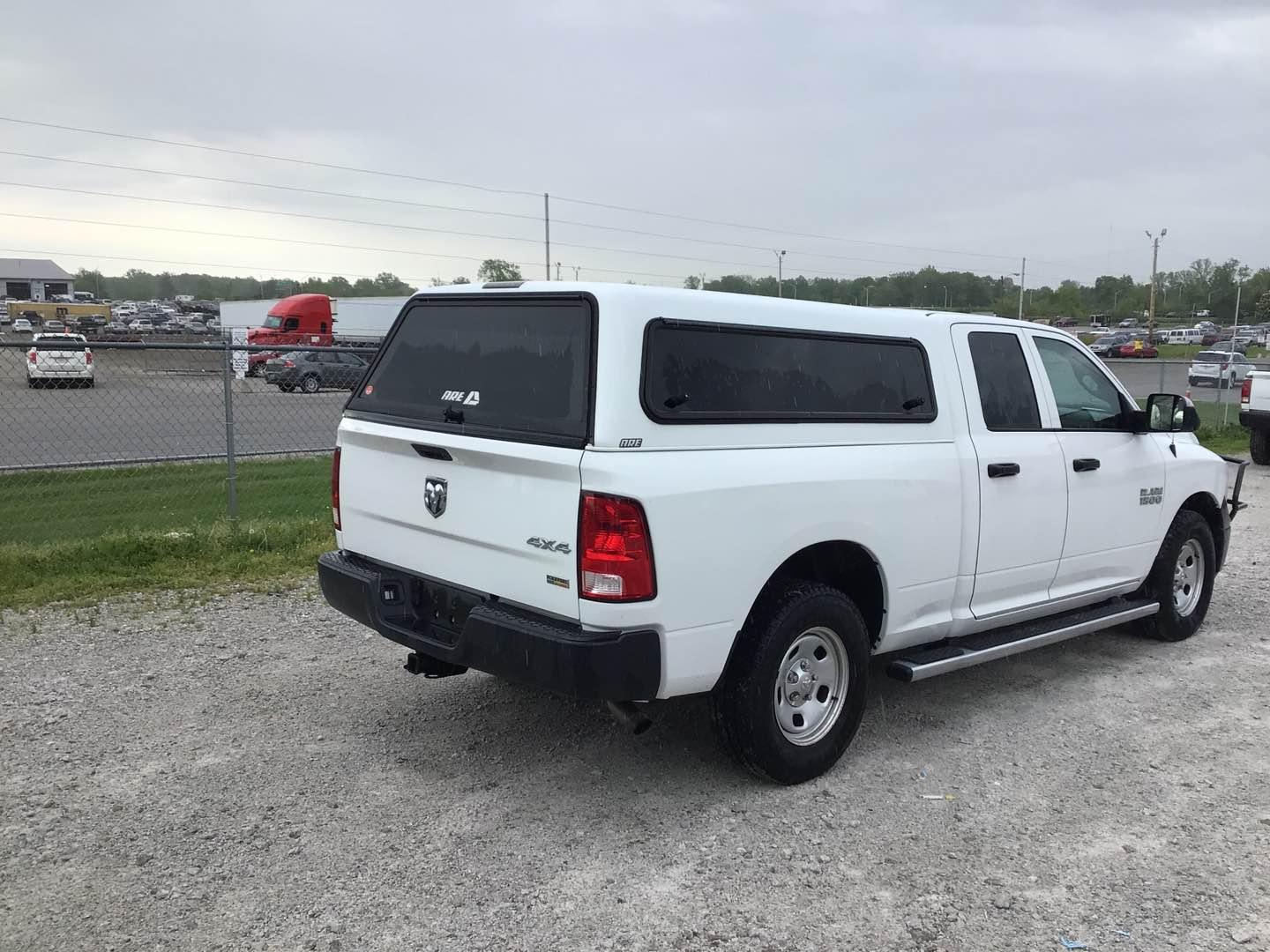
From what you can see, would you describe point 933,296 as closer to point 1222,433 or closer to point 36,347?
point 36,347

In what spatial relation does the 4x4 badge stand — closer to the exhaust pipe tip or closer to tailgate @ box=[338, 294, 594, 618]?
tailgate @ box=[338, 294, 594, 618]

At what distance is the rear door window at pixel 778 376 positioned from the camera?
3773 millimetres

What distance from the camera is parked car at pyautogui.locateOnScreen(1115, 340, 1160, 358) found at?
177 ft

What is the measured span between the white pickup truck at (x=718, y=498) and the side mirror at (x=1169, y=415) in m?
0.50

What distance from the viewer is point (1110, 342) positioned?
186ft

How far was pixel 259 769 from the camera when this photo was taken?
432 cm

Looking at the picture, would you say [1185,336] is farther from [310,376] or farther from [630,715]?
[630,715]

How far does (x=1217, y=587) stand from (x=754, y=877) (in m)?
5.93

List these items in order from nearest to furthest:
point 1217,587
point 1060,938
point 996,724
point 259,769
A: point 1060,938 → point 259,769 → point 996,724 → point 1217,587

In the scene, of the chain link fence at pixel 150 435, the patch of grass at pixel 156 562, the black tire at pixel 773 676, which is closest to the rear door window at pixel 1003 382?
the black tire at pixel 773 676

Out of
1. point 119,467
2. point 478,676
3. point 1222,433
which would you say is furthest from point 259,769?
point 1222,433

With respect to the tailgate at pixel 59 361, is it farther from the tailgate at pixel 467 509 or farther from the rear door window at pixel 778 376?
the rear door window at pixel 778 376

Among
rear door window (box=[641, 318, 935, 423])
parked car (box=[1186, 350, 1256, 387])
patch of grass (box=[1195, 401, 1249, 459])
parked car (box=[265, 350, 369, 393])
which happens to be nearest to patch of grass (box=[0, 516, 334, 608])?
parked car (box=[265, 350, 369, 393])

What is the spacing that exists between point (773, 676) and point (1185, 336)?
7774cm
